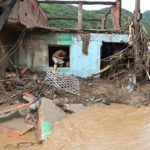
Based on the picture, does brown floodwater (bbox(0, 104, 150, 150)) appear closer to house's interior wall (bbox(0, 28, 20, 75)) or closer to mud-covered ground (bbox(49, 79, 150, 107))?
mud-covered ground (bbox(49, 79, 150, 107))

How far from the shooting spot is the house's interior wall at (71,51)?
604 inches

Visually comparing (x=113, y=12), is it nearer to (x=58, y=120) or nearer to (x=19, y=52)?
(x=19, y=52)

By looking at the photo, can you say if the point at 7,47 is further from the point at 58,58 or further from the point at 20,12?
the point at 58,58

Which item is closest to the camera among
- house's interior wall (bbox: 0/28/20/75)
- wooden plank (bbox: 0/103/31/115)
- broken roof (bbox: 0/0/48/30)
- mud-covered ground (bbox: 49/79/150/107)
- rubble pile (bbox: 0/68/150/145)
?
broken roof (bbox: 0/0/48/30)

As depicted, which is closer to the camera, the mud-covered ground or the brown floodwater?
the brown floodwater

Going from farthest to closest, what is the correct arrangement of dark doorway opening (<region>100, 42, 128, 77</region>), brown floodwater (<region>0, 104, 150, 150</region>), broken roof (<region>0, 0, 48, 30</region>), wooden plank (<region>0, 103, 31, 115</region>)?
dark doorway opening (<region>100, 42, 128, 77</region>), wooden plank (<region>0, 103, 31, 115</region>), broken roof (<region>0, 0, 48, 30</region>), brown floodwater (<region>0, 104, 150, 150</region>)

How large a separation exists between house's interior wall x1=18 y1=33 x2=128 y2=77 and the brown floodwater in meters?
3.72

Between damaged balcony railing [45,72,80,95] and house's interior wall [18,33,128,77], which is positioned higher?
house's interior wall [18,33,128,77]

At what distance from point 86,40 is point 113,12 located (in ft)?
14.7

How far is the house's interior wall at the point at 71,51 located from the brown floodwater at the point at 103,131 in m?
3.72

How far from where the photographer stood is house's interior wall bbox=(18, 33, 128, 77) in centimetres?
1535

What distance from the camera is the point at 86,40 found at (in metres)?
15.3

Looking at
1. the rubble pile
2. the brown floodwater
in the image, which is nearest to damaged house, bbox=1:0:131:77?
the rubble pile

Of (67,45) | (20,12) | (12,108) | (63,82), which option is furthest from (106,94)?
(20,12)
